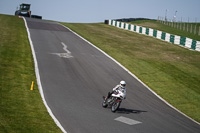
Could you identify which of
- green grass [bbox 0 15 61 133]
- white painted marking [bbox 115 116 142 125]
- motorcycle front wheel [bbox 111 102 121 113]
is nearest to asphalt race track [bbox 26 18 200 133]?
white painted marking [bbox 115 116 142 125]

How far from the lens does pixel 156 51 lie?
3375cm

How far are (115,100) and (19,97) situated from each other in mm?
5039

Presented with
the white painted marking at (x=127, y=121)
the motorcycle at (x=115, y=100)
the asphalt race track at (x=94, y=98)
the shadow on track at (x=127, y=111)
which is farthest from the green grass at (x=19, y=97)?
the shadow on track at (x=127, y=111)

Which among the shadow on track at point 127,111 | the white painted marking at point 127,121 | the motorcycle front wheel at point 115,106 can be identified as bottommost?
the shadow on track at point 127,111

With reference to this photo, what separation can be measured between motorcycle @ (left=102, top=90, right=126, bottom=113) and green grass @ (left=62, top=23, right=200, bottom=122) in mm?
4857

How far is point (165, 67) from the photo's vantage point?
85.8 feet

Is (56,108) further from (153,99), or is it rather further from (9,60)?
(9,60)

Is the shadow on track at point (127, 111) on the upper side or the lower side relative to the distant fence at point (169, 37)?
lower

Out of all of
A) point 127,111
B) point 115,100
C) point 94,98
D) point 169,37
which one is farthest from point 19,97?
point 169,37

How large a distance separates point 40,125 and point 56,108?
8.16 ft

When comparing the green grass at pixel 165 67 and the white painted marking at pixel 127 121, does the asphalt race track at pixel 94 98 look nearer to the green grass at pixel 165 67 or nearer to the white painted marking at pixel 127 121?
→ the white painted marking at pixel 127 121

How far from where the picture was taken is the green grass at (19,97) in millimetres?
11023

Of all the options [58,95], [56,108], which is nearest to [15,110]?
[56,108]

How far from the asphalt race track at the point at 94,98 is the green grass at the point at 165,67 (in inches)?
54.1
